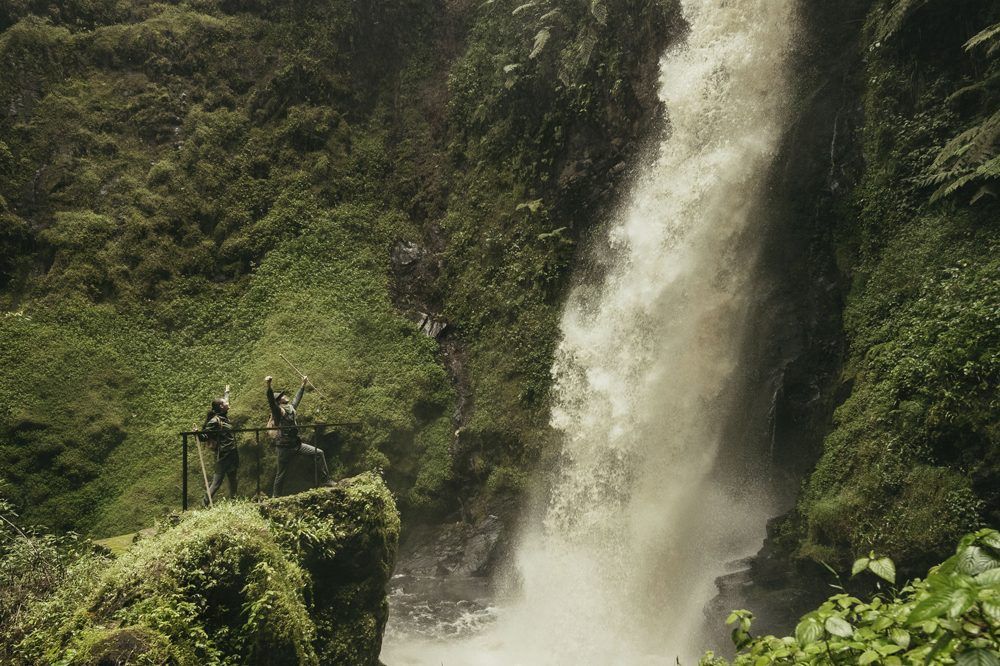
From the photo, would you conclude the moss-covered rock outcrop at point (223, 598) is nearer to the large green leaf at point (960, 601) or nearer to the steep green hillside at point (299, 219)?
the large green leaf at point (960, 601)

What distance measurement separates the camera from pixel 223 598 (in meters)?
6.63

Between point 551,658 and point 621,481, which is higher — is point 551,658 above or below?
A: below

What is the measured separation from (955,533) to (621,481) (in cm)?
600

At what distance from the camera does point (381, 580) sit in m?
9.34

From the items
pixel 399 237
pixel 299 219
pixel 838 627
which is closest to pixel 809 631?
pixel 838 627

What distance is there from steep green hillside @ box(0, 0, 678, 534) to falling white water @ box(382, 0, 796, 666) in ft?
3.91

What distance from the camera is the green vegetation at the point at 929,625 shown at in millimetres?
2170

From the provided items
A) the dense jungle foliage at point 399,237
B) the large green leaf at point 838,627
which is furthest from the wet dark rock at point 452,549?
the large green leaf at point 838,627

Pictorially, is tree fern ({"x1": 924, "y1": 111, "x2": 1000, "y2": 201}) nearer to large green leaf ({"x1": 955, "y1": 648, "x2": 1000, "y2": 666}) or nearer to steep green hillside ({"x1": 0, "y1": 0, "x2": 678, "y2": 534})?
steep green hillside ({"x1": 0, "y1": 0, "x2": 678, "y2": 534})

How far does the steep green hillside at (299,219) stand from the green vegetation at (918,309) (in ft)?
18.9

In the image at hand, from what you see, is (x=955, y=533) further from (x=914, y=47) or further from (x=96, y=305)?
(x=96, y=305)

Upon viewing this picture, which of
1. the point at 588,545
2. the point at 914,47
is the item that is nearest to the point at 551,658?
the point at 588,545

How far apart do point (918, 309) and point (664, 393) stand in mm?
4695

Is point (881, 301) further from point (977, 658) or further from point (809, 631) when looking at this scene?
point (977, 658)
